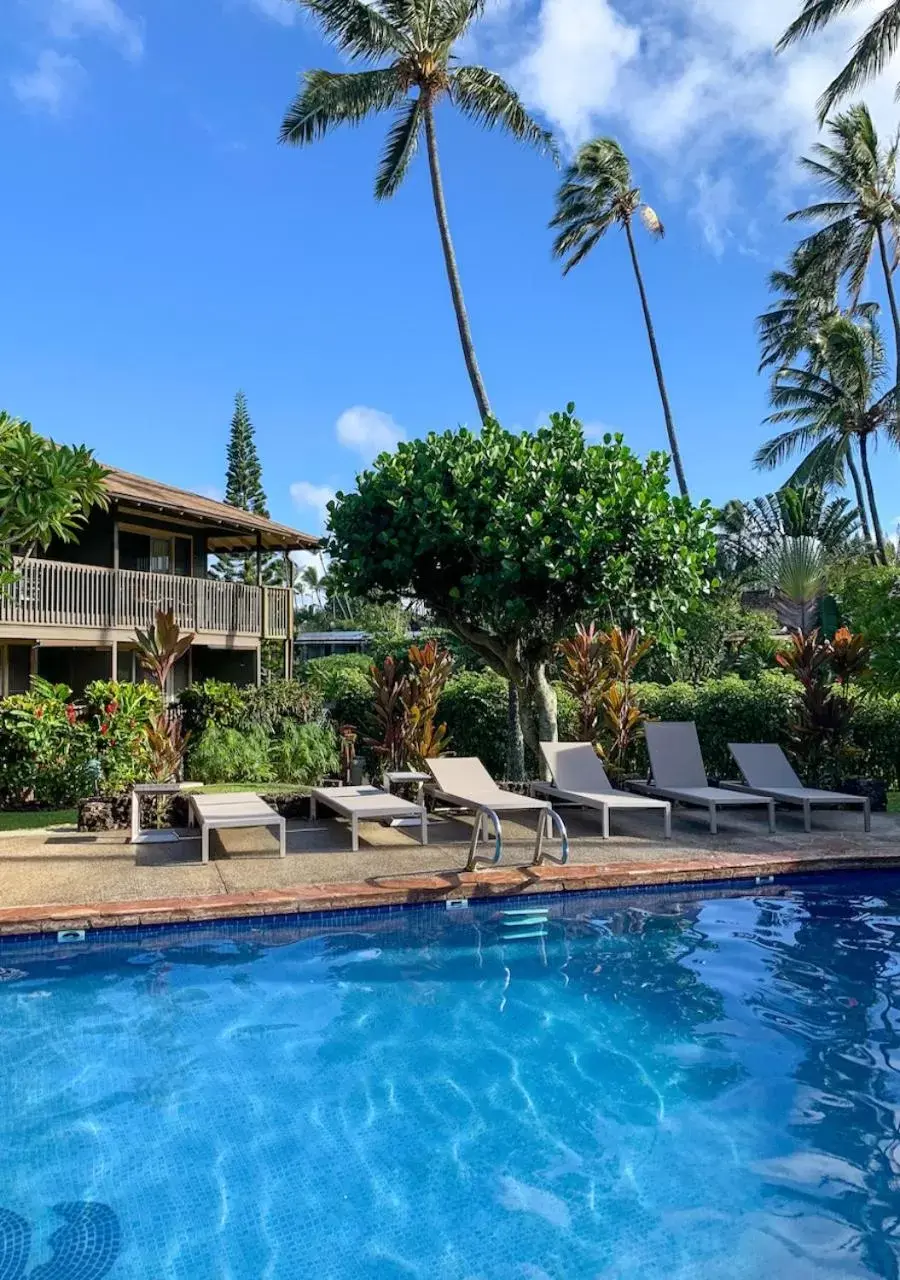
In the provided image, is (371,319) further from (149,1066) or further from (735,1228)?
(735,1228)

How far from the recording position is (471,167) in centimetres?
2067

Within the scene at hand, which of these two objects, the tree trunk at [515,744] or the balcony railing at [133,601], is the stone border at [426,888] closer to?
the tree trunk at [515,744]

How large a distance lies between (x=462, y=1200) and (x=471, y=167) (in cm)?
2133

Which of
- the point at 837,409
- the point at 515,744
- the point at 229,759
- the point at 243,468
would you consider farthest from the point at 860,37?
the point at 243,468

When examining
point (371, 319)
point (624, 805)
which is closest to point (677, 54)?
point (371, 319)

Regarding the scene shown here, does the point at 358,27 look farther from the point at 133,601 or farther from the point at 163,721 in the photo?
the point at 163,721

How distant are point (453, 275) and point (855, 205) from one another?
1820 centimetres

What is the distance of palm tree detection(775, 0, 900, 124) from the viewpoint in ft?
65.8

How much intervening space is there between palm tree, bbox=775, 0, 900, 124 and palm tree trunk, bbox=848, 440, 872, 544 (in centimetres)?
1610

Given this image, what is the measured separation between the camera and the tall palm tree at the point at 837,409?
32156 millimetres

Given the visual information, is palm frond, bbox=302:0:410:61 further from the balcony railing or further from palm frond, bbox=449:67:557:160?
the balcony railing

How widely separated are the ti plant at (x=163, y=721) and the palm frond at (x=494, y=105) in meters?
13.9

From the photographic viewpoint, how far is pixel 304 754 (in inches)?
600

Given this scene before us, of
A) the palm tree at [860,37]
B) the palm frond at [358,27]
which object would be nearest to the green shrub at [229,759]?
the palm frond at [358,27]
